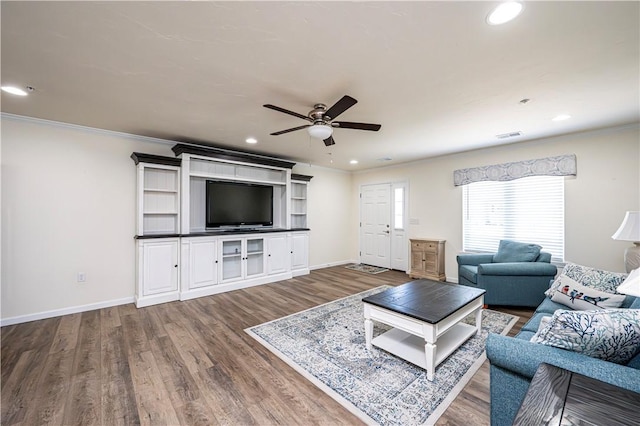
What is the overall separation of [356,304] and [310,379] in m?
1.81

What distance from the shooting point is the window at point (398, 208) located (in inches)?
242

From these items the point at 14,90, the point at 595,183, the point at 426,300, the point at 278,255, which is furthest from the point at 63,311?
the point at 595,183

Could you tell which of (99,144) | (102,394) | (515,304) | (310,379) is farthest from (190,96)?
(515,304)

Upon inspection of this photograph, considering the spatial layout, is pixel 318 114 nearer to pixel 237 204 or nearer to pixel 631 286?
pixel 631 286

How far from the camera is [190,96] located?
104 inches

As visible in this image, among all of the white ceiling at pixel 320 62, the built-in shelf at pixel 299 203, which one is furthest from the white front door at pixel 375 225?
the white ceiling at pixel 320 62

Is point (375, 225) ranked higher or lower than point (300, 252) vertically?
higher

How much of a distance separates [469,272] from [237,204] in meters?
4.07

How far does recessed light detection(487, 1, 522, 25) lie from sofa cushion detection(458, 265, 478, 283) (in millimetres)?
3313

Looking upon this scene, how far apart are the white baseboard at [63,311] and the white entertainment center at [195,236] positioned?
0.84 feet

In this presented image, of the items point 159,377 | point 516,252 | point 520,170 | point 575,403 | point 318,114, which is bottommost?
point 159,377

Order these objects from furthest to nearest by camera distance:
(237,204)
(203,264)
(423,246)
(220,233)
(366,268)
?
(366,268)
(423,246)
(237,204)
(220,233)
(203,264)

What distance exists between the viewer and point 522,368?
4.41ft

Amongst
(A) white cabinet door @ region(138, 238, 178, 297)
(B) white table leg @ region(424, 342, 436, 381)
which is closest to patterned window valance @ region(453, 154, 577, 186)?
(B) white table leg @ region(424, 342, 436, 381)
